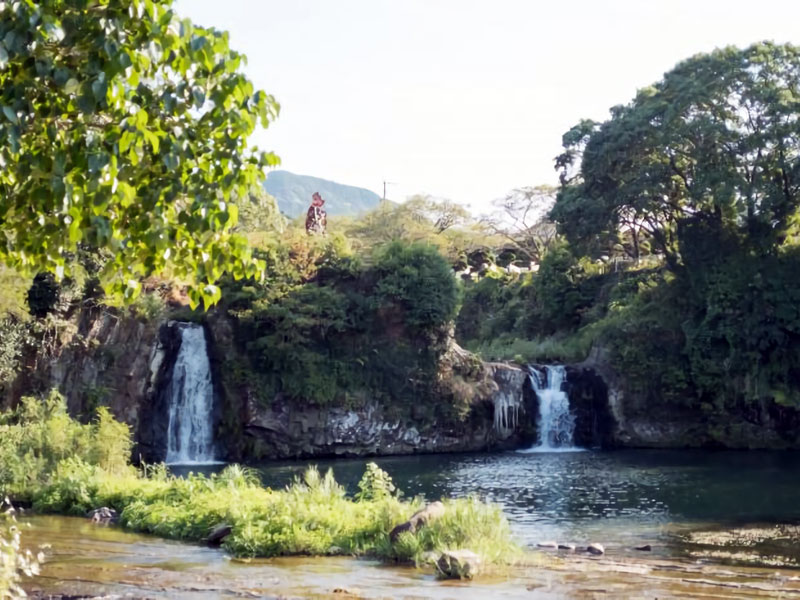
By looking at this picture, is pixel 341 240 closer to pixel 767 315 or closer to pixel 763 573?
pixel 767 315

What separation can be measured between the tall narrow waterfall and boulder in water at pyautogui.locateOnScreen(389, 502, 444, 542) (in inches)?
747

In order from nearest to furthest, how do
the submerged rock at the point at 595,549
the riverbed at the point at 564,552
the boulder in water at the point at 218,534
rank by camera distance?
the riverbed at the point at 564,552, the submerged rock at the point at 595,549, the boulder in water at the point at 218,534

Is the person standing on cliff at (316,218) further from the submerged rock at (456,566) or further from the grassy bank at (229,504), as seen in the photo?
the submerged rock at (456,566)

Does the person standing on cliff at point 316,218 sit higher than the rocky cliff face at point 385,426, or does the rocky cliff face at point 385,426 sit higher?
the person standing on cliff at point 316,218

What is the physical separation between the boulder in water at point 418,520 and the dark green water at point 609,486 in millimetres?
3187

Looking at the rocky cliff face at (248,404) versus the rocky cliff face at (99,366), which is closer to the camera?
the rocky cliff face at (99,366)

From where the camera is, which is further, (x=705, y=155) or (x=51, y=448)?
(x=705, y=155)

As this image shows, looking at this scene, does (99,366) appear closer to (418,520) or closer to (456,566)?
(418,520)

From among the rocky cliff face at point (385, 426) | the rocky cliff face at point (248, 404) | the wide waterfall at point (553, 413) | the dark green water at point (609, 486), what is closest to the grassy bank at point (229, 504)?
the dark green water at point (609, 486)

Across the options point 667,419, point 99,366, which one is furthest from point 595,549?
point 667,419

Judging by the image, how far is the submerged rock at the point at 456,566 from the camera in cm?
1255

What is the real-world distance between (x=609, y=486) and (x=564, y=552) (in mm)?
9361

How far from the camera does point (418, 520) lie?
14.1m

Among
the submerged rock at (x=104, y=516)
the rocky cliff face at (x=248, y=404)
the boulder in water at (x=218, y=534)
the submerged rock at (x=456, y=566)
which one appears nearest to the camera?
the submerged rock at (x=456, y=566)
